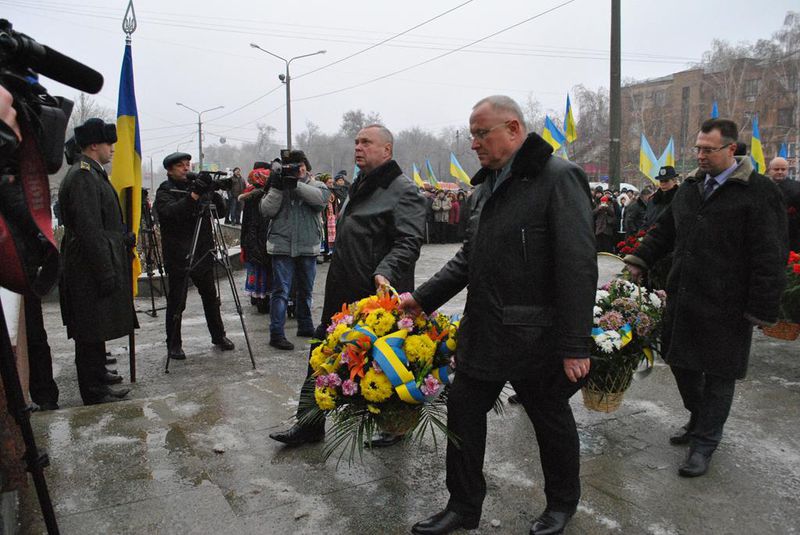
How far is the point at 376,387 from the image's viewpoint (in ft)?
9.59

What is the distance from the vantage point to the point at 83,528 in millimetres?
2820

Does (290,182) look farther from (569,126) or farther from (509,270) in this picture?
(569,126)

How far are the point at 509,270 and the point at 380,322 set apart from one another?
74cm

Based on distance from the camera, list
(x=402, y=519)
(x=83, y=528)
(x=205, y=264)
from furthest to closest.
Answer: (x=205, y=264), (x=402, y=519), (x=83, y=528)

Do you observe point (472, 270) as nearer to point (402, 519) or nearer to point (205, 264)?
point (402, 519)

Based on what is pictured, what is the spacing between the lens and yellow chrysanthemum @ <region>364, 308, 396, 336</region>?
10.2 feet

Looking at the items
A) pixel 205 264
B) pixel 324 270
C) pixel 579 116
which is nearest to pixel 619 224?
pixel 324 270

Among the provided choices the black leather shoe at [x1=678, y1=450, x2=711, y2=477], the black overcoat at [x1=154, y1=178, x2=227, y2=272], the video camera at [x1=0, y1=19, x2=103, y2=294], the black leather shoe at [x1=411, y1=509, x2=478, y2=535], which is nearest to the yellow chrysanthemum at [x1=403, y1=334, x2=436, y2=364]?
the black leather shoe at [x1=411, y1=509, x2=478, y2=535]

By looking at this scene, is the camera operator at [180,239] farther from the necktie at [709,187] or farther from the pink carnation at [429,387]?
the necktie at [709,187]

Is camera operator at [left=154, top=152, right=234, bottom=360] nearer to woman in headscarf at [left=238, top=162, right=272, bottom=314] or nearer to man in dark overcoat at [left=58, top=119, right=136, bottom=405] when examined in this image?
man in dark overcoat at [left=58, top=119, right=136, bottom=405]

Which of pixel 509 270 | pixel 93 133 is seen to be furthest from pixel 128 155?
pixel 509 270

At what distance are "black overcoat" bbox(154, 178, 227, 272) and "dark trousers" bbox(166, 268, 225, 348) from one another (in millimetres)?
71

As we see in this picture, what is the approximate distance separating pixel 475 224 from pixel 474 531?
4.58 feet

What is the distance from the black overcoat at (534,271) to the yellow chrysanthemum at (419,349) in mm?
266
